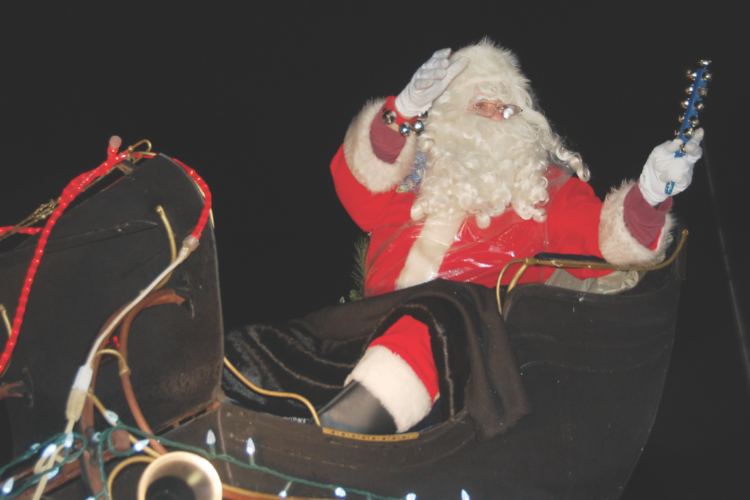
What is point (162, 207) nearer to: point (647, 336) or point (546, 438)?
point (546, 438)

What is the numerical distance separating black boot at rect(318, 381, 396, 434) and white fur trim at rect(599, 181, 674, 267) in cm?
63

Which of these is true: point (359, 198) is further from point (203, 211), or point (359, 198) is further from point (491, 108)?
point (203, 211)

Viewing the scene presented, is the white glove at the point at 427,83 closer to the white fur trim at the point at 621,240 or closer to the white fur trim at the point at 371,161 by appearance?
the white fur trim at the point at 371,161

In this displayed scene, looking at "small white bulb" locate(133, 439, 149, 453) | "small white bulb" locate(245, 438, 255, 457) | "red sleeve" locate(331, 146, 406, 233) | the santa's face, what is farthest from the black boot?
the santa's face

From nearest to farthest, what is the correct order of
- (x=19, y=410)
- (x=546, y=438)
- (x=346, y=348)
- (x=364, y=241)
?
(x=19, y=410) < (x=546, y=438) < (x=346, y=348) < (x=364, y=241)

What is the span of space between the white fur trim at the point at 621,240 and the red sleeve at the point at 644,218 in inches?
0.5

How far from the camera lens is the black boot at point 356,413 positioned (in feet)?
3.24

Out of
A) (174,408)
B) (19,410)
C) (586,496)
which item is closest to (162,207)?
(174,408)

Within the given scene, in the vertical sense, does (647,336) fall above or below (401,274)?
below

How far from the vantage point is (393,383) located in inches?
41.1

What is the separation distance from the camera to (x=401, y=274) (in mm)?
1434

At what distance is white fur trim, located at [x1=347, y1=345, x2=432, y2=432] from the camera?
3.40 ft

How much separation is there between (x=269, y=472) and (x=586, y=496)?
71 centimetres

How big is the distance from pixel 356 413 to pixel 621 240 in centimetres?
74
